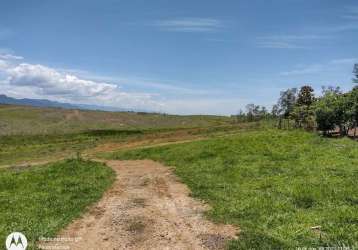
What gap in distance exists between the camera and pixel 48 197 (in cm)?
1805

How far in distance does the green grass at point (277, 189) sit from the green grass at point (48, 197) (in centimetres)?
572

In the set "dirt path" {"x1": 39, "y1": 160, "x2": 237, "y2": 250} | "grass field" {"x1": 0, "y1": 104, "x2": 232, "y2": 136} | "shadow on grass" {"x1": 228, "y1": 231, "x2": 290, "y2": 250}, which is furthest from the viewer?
"grass field" {"x1": 0, "y1": 104, "x2": 232, "y2": 136}

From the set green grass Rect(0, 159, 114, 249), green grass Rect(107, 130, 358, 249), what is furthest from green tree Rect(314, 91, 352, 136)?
green grass Rect(0, 159, 114, 249)

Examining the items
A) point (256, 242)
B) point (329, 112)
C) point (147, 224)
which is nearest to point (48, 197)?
point (147, 224)

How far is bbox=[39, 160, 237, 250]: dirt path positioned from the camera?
38.7ft

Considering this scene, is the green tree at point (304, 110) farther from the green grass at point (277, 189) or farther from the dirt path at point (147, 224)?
the dirt path at point (147, 224)

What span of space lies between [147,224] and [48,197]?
6902mm

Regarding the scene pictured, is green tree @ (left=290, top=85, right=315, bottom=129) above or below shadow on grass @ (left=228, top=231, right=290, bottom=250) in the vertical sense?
above

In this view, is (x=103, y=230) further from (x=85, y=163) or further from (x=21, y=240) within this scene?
(x=85, y=163)

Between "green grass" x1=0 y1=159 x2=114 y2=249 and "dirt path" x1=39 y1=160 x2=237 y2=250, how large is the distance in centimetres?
79

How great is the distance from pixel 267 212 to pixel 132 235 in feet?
18.6
